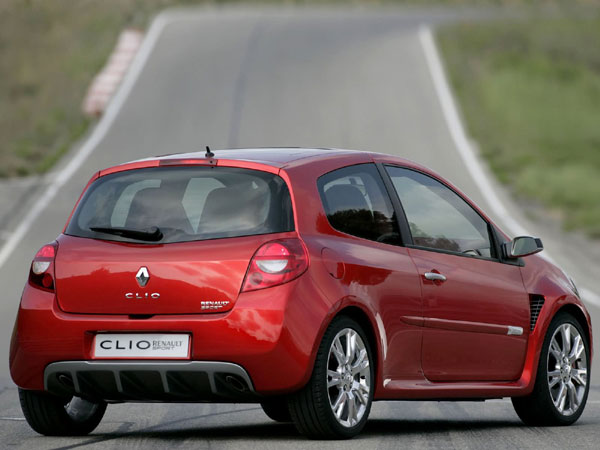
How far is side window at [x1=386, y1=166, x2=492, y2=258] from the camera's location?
8375 millimetres

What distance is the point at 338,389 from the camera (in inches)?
297

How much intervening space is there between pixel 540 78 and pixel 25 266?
28.5 meters

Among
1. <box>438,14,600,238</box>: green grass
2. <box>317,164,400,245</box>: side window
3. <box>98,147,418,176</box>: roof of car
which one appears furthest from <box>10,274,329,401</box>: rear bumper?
<box>438,14,600,238</box>: green grass

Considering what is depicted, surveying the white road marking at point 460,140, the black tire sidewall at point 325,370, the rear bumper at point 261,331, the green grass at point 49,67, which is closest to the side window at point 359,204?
the black tire sidewall at point 325,370

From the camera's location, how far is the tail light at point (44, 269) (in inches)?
305

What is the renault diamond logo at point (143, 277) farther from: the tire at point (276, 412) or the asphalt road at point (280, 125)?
the tire at point (276, 412)

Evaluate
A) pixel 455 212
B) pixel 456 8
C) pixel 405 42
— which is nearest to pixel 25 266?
pixel 455 212

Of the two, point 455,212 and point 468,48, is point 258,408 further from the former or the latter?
point 468,48

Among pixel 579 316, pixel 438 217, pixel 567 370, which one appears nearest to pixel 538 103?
pixel 579 316

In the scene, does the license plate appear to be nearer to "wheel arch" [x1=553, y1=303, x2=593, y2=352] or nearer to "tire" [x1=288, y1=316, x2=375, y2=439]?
"tire" [x1=288, y1=316, x2=375, y2=439]

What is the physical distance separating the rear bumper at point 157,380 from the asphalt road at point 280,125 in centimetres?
28

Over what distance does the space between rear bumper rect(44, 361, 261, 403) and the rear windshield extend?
0.70 meters

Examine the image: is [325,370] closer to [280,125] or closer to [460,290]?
[460,290]

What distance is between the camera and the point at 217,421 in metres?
8.98
